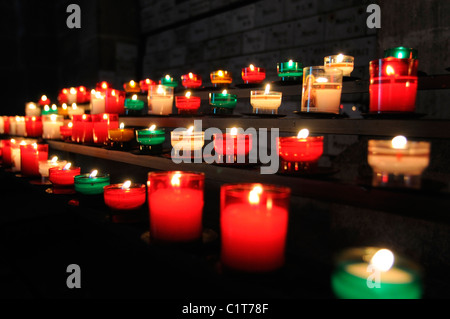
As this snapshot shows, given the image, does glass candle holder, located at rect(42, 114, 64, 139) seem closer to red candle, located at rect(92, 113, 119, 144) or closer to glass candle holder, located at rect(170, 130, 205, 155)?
red candle, located at rect(92, 113, 119, 144)

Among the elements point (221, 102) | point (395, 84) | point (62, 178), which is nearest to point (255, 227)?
point (395, 84)

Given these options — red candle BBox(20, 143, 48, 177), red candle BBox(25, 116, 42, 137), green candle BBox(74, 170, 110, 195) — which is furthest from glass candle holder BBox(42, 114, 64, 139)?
green candle BBox(74, 170, 110, 195)

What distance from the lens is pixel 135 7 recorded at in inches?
189

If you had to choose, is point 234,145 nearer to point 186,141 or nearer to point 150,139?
point 186,141

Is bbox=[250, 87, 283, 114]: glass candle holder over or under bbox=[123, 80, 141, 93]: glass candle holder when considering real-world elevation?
under

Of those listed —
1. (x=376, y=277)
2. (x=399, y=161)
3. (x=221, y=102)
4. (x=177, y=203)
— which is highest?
(x=221, y=102)

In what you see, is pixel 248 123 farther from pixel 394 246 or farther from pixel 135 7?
pixel 135 7

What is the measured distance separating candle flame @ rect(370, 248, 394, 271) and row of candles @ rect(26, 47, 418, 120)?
424mm

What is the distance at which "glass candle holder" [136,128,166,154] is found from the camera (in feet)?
5.67

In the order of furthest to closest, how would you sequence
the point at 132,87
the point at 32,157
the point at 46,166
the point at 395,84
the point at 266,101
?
the point at 132,87
the point at 32,157
the point at 46,166
the point at 266,101
the point at 395,84

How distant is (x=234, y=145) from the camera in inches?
52.2

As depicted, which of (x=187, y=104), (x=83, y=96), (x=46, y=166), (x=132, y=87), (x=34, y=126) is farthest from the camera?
(x=34, y=126)

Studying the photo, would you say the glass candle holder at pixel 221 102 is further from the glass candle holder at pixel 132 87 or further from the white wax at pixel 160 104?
the glass candle holder at pixel 132 87

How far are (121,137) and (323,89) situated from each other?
43.8 inches
